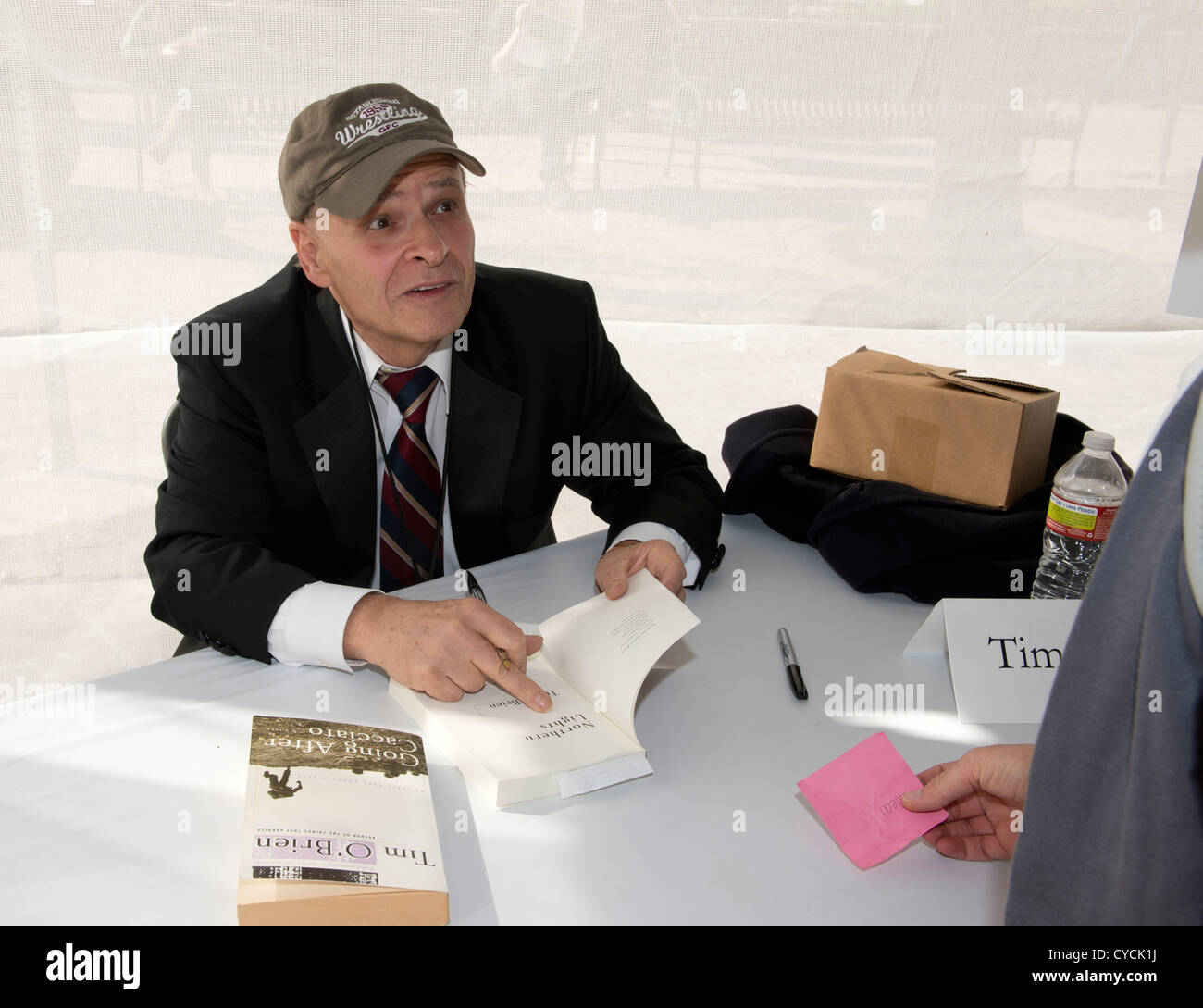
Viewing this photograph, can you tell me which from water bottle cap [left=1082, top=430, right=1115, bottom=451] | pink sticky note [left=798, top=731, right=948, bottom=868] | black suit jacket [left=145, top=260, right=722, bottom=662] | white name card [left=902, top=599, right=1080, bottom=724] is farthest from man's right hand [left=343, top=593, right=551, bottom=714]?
water bottle cap [left=1082, top=430, right=1115, bottom=451]

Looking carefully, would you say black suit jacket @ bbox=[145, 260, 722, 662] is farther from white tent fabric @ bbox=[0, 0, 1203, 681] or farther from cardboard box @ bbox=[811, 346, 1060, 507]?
white tent fabric @ bbox=[0, 0, 1203, 681]

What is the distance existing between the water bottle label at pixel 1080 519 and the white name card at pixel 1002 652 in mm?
123

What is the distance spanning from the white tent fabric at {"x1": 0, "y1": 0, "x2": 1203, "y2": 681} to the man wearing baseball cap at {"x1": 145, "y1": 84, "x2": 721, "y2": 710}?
1224mm

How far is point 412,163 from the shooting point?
5.60 ft

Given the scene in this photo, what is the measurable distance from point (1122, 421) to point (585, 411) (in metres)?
2.73

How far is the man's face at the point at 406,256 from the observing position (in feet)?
5.58

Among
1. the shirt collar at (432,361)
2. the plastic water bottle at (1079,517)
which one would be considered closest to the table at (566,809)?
the plastic water bottle at (1079,517)

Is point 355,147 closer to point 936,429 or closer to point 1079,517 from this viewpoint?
point 936,429

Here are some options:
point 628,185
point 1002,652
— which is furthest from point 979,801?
point 628,185

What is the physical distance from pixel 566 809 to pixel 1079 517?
0.89m

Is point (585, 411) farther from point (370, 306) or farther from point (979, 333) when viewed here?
point (979, 333)

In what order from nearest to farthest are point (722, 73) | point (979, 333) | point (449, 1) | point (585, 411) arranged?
1. point (585, 411)
2. point (449, 1)
3. point (722, 73)
4. point (979, 333)

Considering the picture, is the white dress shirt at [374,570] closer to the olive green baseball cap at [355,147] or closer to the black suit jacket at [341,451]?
the black suit jacket at [341,451]

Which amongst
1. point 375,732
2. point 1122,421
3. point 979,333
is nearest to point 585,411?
point 375,732
